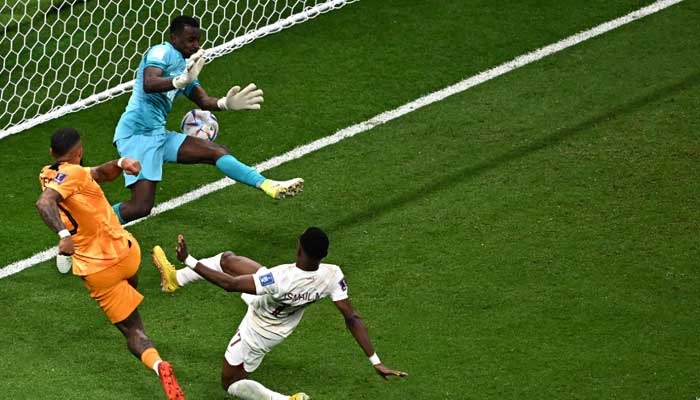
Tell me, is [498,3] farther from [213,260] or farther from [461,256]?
[213,260]

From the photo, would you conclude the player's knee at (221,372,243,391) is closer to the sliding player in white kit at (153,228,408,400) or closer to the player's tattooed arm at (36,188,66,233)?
the sliding player in white kit at (153,228,408,400)

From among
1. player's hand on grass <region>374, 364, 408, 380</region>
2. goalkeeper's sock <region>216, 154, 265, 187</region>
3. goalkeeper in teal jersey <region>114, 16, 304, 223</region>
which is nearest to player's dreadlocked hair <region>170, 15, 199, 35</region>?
goalkeeper in teal jersey <region>114, 16, 304, 223</region>

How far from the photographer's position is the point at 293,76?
42.7 feet

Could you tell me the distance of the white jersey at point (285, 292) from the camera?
8.41m

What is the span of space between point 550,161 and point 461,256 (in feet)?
5.46

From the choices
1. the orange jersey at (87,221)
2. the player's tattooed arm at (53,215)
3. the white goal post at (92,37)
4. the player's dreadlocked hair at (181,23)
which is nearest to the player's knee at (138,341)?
the orange jersey at (87,221)

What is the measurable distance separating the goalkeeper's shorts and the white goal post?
2.03 meters

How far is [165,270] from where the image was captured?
9.38 m

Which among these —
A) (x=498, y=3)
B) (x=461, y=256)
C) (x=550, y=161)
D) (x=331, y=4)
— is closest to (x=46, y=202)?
(x=461, y=256)

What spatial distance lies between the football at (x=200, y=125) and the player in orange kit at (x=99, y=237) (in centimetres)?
192

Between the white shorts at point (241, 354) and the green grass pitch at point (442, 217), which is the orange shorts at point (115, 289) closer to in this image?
the green grass pitch at point (442, 217)

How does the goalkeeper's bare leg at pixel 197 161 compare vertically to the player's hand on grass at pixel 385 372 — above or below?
above

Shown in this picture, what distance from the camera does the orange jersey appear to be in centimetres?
850

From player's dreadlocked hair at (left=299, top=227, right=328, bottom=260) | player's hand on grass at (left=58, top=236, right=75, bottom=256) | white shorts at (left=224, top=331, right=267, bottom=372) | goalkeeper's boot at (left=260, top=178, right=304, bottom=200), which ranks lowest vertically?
white shorts at (left=224, top=331, right=267, bottom=372)
